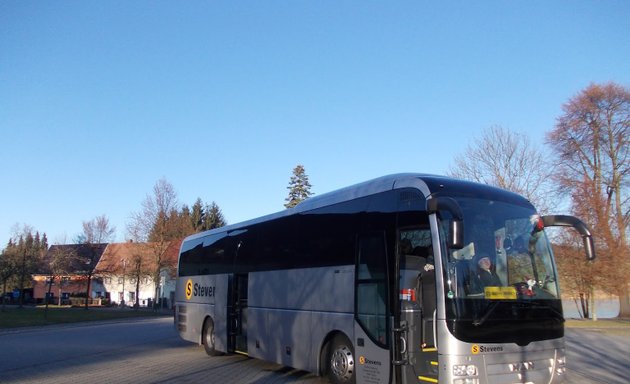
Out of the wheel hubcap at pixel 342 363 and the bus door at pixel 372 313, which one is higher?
the bus door at pixel 372 313

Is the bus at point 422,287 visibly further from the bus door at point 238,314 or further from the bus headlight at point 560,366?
the bus door at point 238,314

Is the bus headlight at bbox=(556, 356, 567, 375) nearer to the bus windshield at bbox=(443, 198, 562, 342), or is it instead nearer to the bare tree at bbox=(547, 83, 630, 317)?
the bus windshield at bbox=(443, 198, 562, 342)

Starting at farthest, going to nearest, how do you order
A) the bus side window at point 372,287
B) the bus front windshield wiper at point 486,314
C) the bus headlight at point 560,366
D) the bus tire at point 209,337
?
the bus tire at point 209,337
the bus side window at point 372,287
the bus headlight at point 560,366
the bus front windshield wiper at point 486,314

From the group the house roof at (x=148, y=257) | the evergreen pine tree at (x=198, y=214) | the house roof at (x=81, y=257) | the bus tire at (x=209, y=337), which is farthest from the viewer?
the evergreen pine tree at (x=198, y=214)

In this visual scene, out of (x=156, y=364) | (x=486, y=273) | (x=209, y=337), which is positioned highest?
(x=486, y=273)

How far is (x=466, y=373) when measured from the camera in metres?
6.73

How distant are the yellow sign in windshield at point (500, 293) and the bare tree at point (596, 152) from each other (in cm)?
2663

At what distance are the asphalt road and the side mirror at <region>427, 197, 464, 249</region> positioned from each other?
5568 mm

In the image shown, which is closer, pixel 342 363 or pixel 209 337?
pixel 342 363

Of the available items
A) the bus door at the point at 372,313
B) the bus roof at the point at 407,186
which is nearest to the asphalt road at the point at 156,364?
the bus door at the point at 372,313

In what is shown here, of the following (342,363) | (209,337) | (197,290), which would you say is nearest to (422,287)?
(342,363)

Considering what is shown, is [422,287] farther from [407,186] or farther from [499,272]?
[407,186]

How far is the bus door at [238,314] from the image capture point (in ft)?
43.7

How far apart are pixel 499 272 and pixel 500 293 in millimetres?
323
